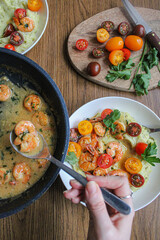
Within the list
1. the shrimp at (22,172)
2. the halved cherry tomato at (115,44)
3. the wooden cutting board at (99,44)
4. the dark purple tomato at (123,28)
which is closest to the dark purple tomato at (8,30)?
the wooden cutting board at (99,44)

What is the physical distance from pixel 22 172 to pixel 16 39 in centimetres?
118

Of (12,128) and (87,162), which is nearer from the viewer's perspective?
(12,128)

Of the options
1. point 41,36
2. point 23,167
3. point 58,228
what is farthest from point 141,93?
point 58,228

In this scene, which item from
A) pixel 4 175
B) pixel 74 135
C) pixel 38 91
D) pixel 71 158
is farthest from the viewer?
pixel 74 135

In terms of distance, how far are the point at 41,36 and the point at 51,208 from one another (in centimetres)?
152

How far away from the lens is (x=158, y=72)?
211 centimetres

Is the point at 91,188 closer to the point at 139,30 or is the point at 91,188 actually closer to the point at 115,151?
the point at 115,151

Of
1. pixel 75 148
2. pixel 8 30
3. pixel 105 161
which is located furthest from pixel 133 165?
pixel 8 30

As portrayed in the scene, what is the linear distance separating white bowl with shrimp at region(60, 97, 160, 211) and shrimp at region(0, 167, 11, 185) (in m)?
0.64

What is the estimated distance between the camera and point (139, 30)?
2.08 meters

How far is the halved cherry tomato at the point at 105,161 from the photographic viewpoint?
1.80m

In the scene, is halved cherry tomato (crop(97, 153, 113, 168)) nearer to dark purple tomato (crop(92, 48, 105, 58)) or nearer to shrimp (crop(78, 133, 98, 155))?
shrimp (crop(78, 133, 98, 155))

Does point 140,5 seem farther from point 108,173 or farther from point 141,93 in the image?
point 108,173

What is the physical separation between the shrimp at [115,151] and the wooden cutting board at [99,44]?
0.54 metres
